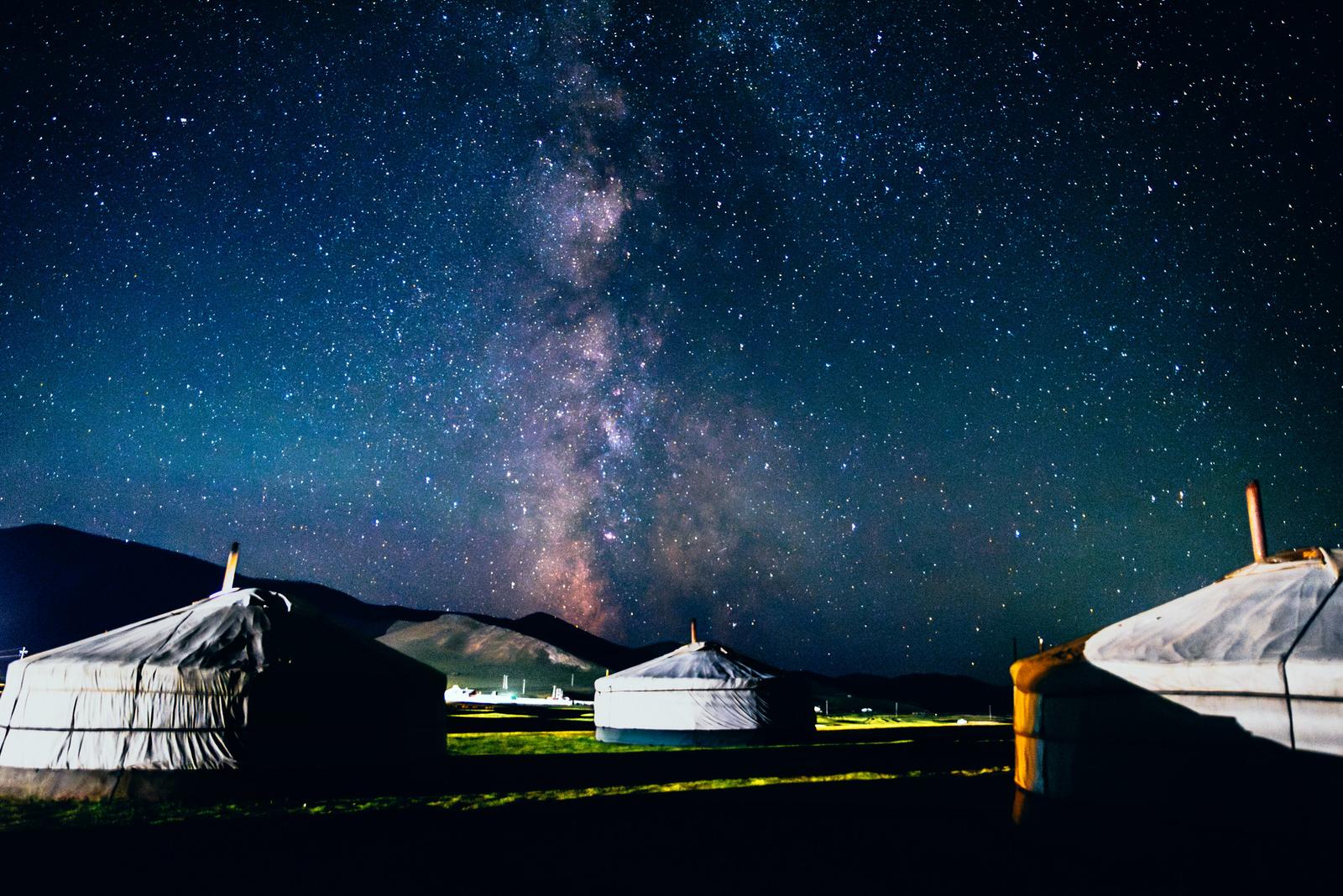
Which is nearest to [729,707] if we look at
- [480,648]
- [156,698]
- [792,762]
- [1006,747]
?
[792,762]

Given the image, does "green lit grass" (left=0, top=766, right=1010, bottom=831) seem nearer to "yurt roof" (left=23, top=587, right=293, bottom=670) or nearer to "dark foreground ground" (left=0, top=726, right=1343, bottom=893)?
"dark foreground ground" (left=0, top=726, right=1343, bottom=893)

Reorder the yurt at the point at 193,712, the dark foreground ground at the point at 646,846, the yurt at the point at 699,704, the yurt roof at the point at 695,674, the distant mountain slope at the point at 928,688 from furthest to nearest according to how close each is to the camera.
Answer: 1. the distant mountain slope at the point at 928,688
2. the yurt roof at the point at 695,674
3. the yurt at the point at 699,704
4. the yurt at the point at 193,712
5. the dark foreground ground at the point at 646,846

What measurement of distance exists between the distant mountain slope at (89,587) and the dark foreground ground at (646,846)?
242 ft

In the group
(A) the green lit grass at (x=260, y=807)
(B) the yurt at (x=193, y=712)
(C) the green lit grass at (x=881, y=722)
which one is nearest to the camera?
(A) the green lit grass at (x=260, y=807)

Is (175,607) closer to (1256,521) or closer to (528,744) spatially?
(528,744)

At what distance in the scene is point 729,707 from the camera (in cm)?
1238

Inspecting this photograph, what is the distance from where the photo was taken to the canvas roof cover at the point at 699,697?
12.4m

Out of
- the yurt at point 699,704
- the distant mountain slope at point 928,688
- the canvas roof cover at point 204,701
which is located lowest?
the distant mountain slope at point 928,688

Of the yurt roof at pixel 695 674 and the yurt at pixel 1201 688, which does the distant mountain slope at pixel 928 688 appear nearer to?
the yurt roof at pixel 695 674

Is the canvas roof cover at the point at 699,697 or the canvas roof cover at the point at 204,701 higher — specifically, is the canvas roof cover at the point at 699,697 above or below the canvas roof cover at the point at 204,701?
below

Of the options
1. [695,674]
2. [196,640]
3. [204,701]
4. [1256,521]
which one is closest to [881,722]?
[695,674]

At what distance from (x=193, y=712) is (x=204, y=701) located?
0.11 metres

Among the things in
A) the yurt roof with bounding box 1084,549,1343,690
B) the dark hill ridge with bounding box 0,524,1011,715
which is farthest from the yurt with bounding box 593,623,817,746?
the dark hill ridge with bounding box 0,524,1011,715

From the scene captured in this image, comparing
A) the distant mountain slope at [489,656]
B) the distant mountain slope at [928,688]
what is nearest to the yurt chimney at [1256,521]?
the distant mountain slope at [489,656]
